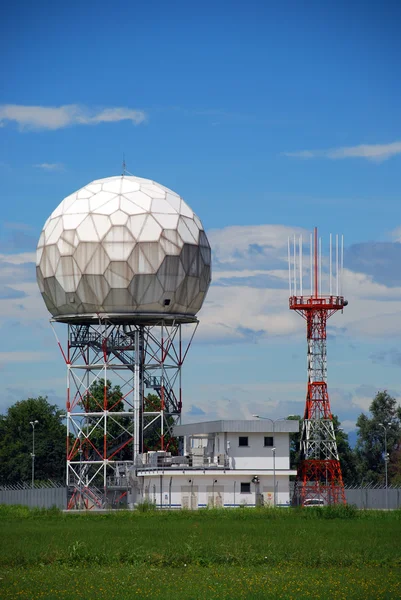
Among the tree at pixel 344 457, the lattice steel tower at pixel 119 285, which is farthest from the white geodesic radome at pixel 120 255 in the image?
the tree at pixel 344 457

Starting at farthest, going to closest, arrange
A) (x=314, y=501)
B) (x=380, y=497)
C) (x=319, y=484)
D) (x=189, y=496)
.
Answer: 1. (x=380, y=497)
2. (x=319, y=484)
3. (x=314, y=501)
4. (x=189, y=496)

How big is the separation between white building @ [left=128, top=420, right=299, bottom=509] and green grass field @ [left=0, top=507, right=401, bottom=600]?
17.5 metres

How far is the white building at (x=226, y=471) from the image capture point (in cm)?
7450

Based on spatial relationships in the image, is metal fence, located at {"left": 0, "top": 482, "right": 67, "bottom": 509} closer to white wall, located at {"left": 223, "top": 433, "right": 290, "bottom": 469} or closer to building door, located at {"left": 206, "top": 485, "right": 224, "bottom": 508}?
building door, located at {"left": 206, "top": 485, "right": 224, "bottom": 508}

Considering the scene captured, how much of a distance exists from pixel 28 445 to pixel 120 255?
155 feet

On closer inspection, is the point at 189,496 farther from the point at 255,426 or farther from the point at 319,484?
the point at 319,484

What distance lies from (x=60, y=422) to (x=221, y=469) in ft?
171

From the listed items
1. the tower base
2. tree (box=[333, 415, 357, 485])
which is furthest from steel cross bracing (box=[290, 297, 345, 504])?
tree (box=[333, 415, 357, 485])

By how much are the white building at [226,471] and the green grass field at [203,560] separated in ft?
57.3

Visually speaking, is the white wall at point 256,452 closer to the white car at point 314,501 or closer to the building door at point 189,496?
the building door at point 189,496

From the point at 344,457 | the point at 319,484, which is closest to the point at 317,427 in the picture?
the point at 319,484

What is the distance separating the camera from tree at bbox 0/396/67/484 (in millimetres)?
115812

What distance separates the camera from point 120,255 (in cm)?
7531

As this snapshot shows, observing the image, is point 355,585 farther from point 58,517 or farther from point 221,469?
point 221,469
